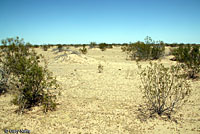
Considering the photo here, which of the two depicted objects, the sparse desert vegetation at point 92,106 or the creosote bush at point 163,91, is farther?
the creosote bush at point 163,91

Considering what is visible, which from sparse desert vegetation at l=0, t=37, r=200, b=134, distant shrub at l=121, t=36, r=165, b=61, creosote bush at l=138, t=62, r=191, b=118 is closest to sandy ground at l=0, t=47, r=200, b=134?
sparse desert vegetation at l=0, t=37, r=200, b=134

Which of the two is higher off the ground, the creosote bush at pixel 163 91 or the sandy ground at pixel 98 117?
the creosote bush at pixel 163 91

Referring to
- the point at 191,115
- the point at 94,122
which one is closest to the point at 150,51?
the point at 191,115

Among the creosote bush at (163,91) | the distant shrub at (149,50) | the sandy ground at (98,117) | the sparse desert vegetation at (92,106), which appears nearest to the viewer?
the sandy ground at (98,117)

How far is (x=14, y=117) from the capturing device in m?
5.21

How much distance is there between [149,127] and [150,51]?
1684cm

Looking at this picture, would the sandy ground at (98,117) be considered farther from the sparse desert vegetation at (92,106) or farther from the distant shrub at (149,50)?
the distant shrub at (149,50)

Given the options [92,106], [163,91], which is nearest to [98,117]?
[92,106]

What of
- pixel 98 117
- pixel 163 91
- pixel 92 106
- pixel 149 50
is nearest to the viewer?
pixel 98 117

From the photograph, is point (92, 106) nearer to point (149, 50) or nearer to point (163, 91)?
point (163, 91)

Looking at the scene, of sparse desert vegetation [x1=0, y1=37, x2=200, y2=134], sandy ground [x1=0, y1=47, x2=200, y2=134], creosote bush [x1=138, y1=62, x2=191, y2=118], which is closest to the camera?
sandy ground [x1=0, y1=47, x2=200, y2=134]

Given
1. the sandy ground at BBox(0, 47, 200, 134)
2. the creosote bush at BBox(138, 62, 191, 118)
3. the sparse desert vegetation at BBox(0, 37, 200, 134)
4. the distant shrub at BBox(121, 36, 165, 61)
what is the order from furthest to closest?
the distant shrub at BBox(121, 36, 165, 61), the creosote bush at BBox(138, 62, 191, 118), the sparse desert vegetation at BBox(0, 37, 200, 134), the sandy ground at BBox(0, 47, 200, 134)

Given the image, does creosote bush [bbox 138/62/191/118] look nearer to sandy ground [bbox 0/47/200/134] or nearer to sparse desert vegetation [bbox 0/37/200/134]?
sparse desert vegetation [bbox 0/37/200/134]

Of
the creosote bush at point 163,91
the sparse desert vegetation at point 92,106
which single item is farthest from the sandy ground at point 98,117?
the creosote bush at point 163,91
